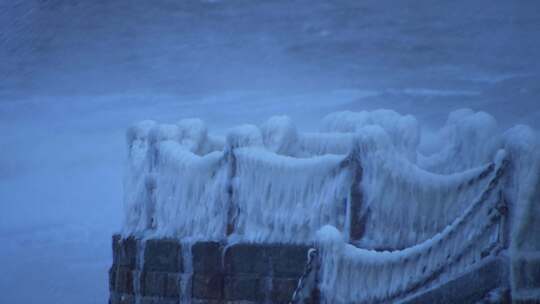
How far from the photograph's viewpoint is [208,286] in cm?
610

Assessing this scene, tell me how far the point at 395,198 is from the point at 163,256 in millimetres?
2565

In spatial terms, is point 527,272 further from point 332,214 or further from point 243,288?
point 243,288

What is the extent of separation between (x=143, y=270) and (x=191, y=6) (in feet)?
44.1

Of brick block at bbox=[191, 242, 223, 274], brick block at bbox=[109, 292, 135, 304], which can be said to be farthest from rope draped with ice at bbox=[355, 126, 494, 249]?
brick block at bbox=[109, 292, 135, 304]

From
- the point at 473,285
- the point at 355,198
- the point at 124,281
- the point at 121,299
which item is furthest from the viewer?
the point at 121,299

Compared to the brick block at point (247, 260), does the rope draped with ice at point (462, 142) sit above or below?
above

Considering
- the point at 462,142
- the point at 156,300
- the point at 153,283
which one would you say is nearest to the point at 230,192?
the point at 153,283

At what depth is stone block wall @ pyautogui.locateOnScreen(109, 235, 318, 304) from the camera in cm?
573

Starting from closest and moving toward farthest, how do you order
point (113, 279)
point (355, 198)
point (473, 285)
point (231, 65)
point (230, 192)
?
point (473, 285)
point (355, 198)
point (230, 192)
point (113, 279)
point (231, 65)

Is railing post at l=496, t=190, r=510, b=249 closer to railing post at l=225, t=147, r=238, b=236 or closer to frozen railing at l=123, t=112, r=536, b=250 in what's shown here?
frozen railing at l=123, t=112, r=536, b=250

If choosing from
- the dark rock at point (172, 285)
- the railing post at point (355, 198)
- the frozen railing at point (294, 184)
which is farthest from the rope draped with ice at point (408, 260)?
the dark rock at point (172, 285)

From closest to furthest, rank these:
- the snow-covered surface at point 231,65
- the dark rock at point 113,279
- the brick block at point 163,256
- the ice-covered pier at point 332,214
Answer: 1. the ice-covered pier at point 332,214
2. the brick block at point 163,256
3. the dark rock at point 113,279
4. the snow-covered surface at point 231,65

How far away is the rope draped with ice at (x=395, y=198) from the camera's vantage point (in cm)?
524

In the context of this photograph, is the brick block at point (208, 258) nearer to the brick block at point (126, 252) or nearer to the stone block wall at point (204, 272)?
the stone block wall at point (204, 272)
